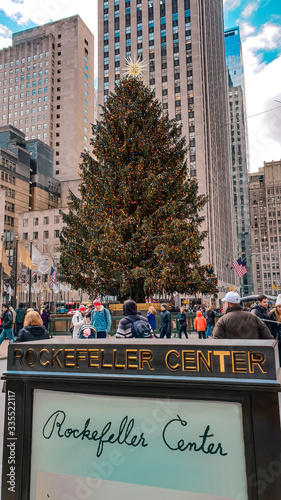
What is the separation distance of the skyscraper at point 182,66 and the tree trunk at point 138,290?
51123 millimetres

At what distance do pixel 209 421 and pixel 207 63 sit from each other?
9387 cm

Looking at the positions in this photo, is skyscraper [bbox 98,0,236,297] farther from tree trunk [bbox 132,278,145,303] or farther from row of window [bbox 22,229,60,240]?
tree trunk [bbox 132,278,145,303]

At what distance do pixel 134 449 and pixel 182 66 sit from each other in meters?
87.1

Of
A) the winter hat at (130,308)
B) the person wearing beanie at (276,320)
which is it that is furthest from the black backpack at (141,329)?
the person wearing beanie at (276,320)

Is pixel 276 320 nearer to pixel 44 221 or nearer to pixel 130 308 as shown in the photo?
pixel 130 308

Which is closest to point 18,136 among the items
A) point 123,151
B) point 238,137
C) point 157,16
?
point 157,16

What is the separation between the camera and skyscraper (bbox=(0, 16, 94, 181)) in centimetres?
10594

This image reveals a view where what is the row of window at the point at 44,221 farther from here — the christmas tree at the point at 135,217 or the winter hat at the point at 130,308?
the winter hat at the point at 130,308

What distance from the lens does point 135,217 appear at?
19.8m

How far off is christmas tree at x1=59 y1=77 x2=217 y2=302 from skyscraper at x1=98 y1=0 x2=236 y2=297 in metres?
49.9

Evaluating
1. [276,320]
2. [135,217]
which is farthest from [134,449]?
[135,217]

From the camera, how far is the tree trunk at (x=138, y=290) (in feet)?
66.4

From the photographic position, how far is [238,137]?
145875 millimetres

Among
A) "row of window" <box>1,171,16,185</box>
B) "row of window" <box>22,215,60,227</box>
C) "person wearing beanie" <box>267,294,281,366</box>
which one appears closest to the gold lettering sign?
"person wearing beanie" <box>267,294,281,366</box>
